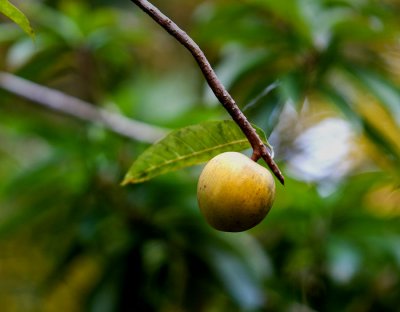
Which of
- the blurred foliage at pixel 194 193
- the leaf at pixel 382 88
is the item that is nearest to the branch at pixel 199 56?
the blurred foliage at pixel 194 193

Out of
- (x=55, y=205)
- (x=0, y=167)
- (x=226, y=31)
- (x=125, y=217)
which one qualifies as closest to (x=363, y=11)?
(x=226, y=31)

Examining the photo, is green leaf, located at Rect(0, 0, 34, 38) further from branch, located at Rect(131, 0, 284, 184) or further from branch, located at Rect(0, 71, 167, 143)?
branch, located at Rect(0, 71, 167, 143)

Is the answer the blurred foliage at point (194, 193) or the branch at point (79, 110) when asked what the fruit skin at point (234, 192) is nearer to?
the blurred foliage at point (194, 193)

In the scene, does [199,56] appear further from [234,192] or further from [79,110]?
[79,110]

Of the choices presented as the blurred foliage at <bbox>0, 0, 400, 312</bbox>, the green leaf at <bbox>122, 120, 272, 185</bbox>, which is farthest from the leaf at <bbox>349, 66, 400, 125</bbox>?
the green leaf at <bbox>122, 120, 272, 185</bbox>

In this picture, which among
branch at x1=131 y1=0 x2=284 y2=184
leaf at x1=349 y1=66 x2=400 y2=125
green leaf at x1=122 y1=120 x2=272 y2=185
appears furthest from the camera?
leaf at x1=349 y1=66 x2=400 y2=125

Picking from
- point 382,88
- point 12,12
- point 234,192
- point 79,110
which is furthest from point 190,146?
point 79,110
